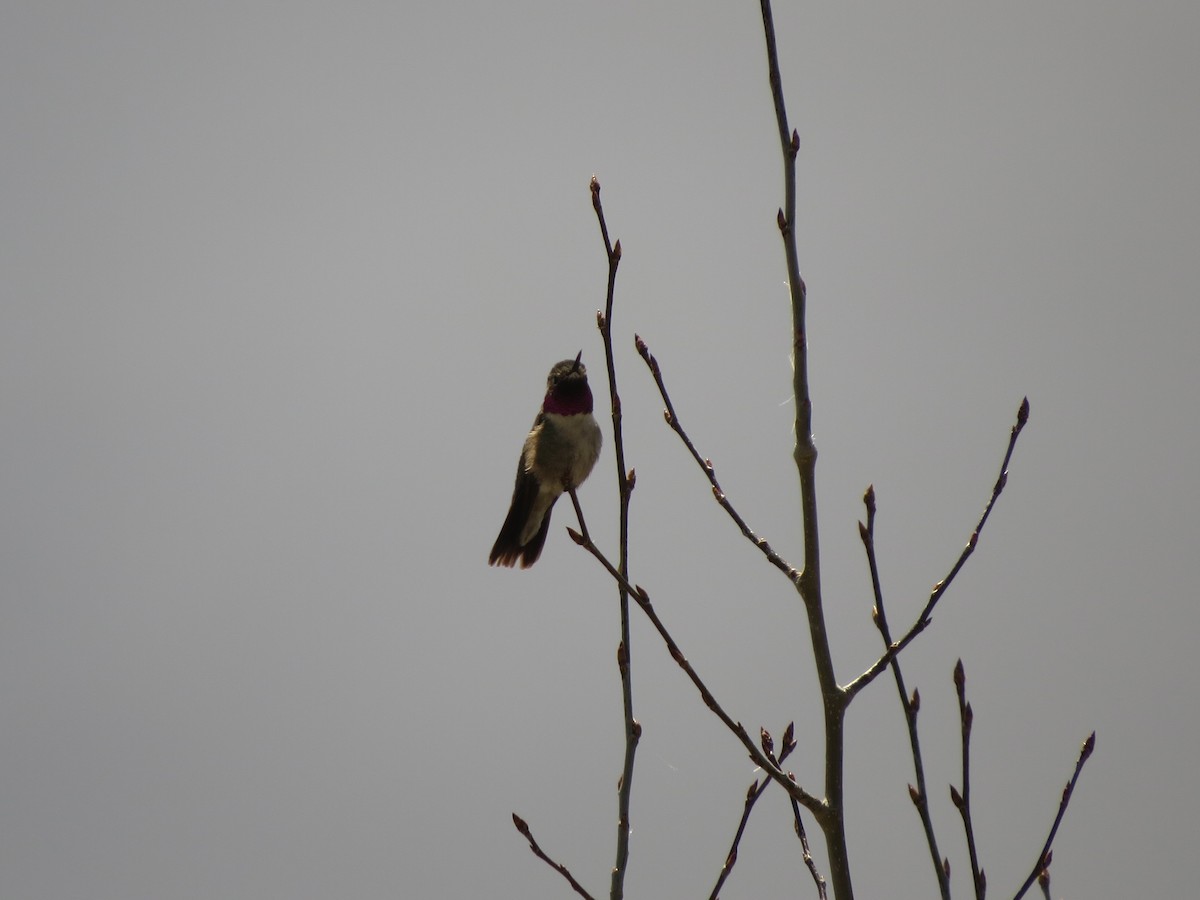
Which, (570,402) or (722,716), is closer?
(722,716)

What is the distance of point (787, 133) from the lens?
2.25 metres

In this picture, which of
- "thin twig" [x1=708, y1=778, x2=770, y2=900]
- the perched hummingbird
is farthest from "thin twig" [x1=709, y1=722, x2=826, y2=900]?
the perched hummingbird

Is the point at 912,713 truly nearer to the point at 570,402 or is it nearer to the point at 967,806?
the point at 967,806

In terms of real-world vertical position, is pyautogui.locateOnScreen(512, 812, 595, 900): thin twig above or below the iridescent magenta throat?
below

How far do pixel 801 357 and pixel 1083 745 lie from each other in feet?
3.94

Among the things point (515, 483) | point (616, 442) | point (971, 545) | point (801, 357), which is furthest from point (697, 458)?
point (515, 483)

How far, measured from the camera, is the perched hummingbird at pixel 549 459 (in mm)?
6129

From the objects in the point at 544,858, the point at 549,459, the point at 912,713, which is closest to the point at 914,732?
the point at 912,713

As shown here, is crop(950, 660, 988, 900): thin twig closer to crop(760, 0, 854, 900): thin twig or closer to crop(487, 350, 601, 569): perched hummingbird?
crop(760, 0, 854, 900): thin twig

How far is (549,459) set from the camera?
6164 millimetres

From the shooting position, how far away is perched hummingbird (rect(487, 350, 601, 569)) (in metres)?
6.13

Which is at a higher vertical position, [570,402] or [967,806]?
[570,402]

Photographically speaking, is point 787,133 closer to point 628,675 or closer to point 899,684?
point 899,684

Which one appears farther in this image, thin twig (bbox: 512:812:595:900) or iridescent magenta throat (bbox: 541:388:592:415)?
iridescent magenta throat (bbox: 541:388:592:415)
